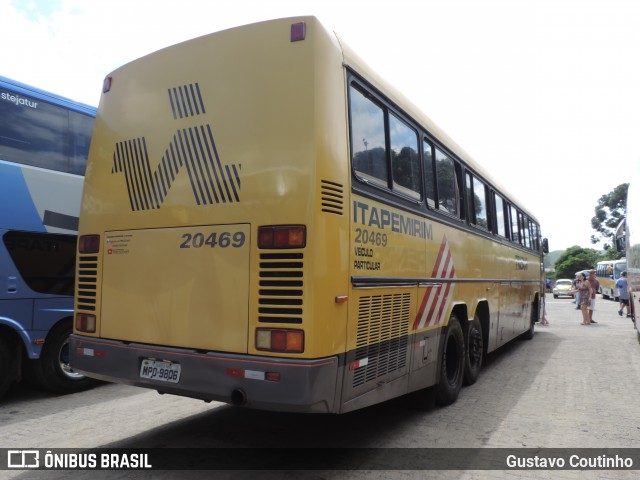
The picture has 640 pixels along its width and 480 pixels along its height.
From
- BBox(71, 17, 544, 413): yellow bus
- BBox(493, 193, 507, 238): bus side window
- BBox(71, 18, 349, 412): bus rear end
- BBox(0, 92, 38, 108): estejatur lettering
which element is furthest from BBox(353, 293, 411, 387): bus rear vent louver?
BBox(0, 92, 38, 108): estejatur lettering

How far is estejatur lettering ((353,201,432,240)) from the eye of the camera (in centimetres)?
388

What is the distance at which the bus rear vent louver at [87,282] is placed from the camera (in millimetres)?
4449

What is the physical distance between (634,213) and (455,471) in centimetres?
968

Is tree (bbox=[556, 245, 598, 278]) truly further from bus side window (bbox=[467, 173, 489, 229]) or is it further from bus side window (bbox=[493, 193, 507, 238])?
bus side window (bbox=[467, 173, 489, 229])

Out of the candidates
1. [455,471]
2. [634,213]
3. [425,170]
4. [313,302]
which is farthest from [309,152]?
[634,213]

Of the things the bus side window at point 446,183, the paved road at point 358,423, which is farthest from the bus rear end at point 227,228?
the bus side window at point 446,183

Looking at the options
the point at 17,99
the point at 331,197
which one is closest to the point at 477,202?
the point at 331,197

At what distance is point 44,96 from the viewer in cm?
679

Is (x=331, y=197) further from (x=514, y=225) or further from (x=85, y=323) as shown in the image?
(x=514, y=225)

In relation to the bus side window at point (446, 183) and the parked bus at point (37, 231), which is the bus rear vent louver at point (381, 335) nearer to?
the bus side window at point (446, 183)

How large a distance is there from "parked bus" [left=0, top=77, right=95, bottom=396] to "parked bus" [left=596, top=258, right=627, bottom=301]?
113ft

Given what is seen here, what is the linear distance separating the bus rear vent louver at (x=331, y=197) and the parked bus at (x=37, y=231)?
15.1 feet

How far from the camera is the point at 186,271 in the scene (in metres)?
3.84

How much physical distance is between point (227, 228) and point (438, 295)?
9.09ft
